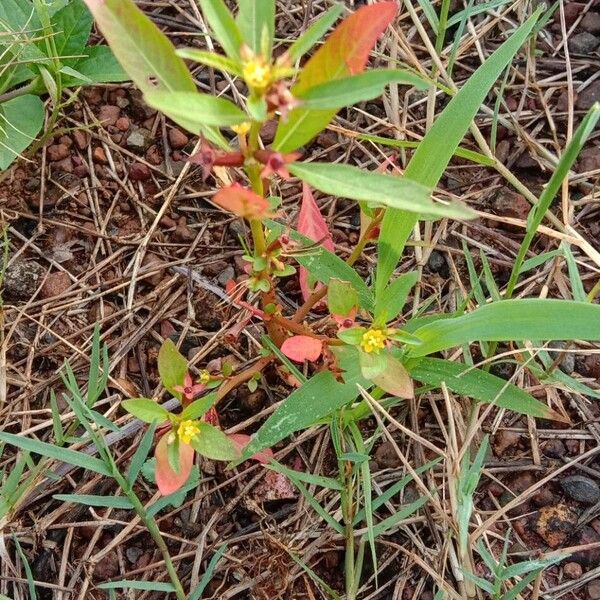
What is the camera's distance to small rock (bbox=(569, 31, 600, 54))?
182 centimetres

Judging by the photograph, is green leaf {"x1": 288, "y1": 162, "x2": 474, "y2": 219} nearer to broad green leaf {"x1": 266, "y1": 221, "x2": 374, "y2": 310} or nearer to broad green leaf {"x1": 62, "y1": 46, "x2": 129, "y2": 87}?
broad green leaf {"x1": 266, "y1": 221, "x2": 374, "y2": 310}

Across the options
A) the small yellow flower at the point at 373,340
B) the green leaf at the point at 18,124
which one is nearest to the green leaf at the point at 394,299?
the small yellow flower at the point at 373,340

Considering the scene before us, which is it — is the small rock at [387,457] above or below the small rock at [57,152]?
below

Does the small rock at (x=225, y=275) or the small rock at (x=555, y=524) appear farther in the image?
the small rock at (x=225, y=275)

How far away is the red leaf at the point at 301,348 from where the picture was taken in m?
1.20

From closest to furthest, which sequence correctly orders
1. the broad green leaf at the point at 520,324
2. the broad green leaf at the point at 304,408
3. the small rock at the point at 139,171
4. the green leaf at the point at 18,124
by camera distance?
the broad green leaf at the point at 520,324
the broad green leaf at the point at 304,408
the green leaf at the point at 18,124
the small rock at the point at 139,171

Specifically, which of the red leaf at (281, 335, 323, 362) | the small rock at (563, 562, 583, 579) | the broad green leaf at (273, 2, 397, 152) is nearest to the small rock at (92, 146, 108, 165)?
the red leaf at (281, 335, 323, 362)

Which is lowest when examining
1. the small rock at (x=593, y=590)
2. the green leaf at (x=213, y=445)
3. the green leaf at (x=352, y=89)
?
the small rock at (x=593, y=590)

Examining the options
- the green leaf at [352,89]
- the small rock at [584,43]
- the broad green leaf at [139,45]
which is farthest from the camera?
the small rock at [584,43]

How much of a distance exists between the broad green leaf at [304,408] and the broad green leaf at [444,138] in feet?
0.91

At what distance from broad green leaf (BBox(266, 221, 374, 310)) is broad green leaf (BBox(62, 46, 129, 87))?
1.92ft

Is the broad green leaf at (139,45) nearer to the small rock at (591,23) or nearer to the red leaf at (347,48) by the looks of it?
the red leaf at (347,48)

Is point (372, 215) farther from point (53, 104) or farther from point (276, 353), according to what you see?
point (53, 104)

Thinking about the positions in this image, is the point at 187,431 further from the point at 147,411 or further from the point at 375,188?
the point at 375,188
